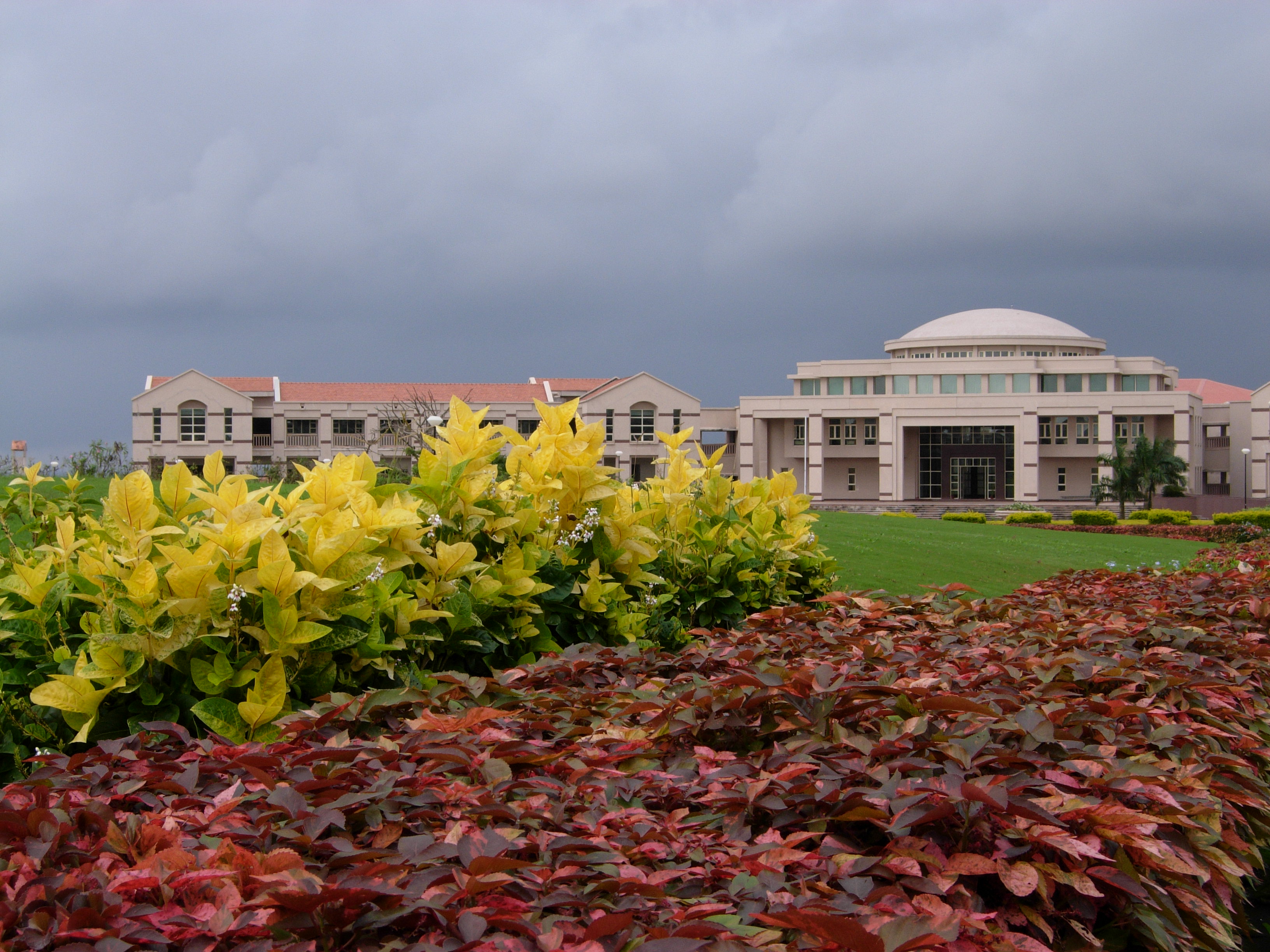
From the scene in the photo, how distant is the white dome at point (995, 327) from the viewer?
5150 centimetres

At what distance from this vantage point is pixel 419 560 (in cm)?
378

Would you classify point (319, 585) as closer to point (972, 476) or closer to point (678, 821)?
point (678, 821)

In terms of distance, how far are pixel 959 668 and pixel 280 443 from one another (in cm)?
4814

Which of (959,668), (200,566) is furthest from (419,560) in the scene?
(959,668)

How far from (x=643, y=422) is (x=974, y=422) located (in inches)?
602

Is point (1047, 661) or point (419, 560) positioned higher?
point (419, 560)

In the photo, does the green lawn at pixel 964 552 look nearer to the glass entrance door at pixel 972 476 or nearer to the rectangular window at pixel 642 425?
the glass entrance door at pixel 972 476

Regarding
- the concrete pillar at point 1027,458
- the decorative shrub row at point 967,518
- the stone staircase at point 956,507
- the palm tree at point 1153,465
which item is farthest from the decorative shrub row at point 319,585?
the concrete pillar at point 1027,458

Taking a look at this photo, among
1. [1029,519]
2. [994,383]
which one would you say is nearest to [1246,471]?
[994,383]

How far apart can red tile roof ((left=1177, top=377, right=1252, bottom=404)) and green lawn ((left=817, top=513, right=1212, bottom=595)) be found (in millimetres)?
36672

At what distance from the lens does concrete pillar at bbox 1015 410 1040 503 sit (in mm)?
45156

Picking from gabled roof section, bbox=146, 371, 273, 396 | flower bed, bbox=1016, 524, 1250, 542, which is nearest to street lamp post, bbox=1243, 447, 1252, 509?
flower bed, bbox=1016, 524, 1250, 542

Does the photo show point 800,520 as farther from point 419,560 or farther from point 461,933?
point 461,933

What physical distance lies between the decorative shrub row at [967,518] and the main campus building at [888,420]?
1208 cm
